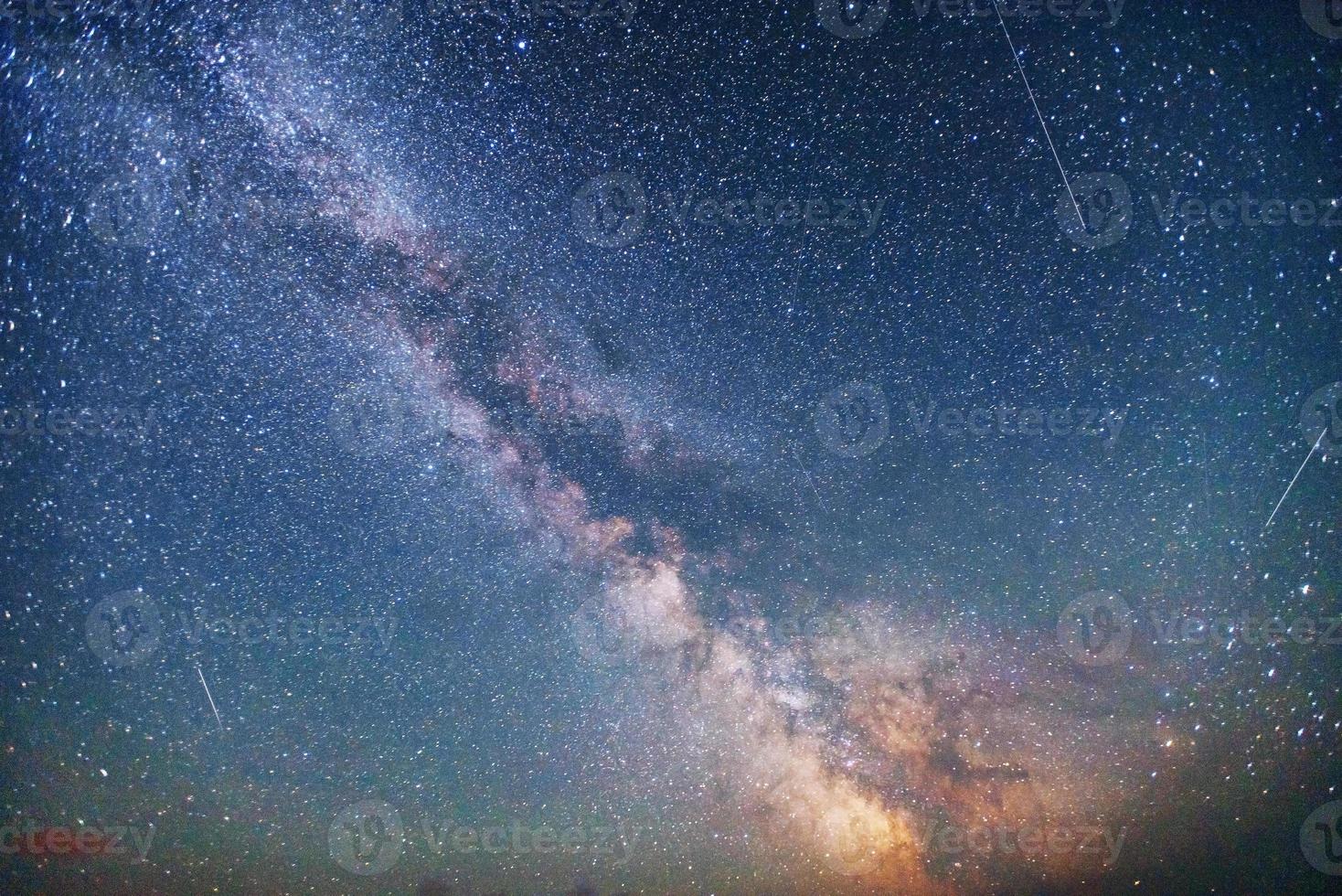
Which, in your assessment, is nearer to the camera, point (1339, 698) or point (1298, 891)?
point (1339, 698)

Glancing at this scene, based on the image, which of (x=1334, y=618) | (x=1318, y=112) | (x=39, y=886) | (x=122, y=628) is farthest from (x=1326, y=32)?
(x=39, y=886)

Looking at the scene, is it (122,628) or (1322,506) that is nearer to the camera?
(1322,506)

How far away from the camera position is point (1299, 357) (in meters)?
1.78

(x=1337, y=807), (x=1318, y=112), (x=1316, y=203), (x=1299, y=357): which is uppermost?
(x=1318, y=112)

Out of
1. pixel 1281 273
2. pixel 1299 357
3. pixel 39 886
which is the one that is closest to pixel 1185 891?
pixel 1299 357

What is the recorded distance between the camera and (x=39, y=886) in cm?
215

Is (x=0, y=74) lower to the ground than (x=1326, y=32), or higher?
lower

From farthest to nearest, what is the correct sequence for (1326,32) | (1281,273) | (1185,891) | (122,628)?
1. (1185,891)
2. (122,628)
3. (1281,273)
4. (1326,32)

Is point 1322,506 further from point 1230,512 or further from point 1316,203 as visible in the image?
point 1316,203

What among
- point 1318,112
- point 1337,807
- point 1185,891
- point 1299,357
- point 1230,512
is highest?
point 1318,112

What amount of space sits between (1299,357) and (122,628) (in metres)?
5.00

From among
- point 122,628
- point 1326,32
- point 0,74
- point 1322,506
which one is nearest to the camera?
point 1326,32

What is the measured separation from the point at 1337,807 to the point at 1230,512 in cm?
162

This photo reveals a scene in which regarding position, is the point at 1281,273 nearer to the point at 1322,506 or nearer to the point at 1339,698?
the point at 1322,506
